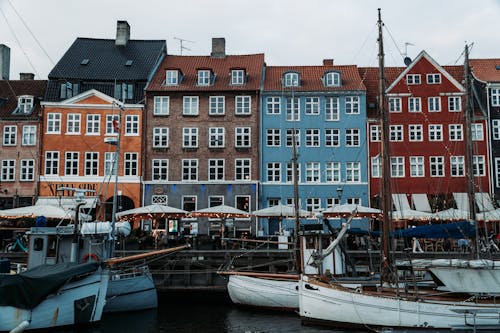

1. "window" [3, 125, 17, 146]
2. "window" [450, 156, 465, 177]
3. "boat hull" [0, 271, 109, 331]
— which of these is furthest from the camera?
"window" [3, 125, 17, 146]

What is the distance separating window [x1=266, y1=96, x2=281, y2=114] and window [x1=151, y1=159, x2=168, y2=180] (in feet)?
28.5

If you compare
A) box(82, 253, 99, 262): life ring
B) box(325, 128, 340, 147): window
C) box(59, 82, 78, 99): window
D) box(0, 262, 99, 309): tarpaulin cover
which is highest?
box(59, 82, 78, 99): window

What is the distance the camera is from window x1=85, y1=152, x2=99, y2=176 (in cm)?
4022

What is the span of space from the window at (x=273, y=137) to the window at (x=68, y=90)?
14910mm

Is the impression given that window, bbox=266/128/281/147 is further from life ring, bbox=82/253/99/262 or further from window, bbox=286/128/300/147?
life ring, bbox=82/253/99/262

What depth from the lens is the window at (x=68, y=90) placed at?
41.3 m

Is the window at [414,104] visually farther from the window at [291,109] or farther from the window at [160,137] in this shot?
the window at [160,137]

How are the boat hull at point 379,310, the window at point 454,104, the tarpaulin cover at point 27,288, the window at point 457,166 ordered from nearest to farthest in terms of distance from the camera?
1. the boat hull at point 379,310
2. the tarpaulin cover at point 27,288
3. the window at point 457,166
4. the window at point 454,104

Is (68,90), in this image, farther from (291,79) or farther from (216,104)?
(291,79)

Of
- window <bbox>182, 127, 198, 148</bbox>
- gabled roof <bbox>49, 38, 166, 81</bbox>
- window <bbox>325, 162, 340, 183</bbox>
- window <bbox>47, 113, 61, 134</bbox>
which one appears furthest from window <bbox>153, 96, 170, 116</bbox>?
window <bbox>325, 162, 340, 183</bbox>

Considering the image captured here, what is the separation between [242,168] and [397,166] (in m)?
11.6

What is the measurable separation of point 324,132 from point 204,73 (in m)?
10.3

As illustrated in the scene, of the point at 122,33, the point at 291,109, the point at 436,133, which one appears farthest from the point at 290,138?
→ the point at 122,33

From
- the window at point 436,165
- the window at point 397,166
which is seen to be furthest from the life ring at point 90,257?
the window at point 436,165
